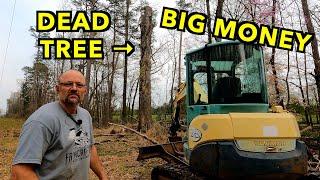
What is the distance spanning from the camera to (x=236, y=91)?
6570 mm

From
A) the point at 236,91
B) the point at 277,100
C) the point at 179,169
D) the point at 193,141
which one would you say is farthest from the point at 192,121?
the point at 277,100

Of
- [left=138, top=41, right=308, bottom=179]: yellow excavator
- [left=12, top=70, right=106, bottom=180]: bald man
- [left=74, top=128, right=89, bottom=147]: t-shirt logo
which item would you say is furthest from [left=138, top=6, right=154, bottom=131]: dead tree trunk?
[left=74, top=128, right=89, bottom=147]: t-shirt logo

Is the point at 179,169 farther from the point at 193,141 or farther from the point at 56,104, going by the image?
the point at 56,104

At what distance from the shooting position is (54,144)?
3.08 m

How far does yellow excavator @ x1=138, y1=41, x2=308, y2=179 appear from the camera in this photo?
605 cm

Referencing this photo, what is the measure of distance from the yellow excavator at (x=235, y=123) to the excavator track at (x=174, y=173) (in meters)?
0.02

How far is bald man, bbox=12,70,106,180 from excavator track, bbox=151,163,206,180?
147 inches

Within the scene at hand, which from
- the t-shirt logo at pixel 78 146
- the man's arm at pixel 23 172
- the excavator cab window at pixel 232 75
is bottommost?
the man's arm at pixel 23 172

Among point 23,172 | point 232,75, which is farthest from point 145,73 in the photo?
point 23,172

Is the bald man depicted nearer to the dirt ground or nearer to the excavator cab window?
the excavator cab window

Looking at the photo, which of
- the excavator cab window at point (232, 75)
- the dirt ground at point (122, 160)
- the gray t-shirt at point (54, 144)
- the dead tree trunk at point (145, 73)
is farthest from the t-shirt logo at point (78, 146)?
the dead tree trunk at point (145, 73)

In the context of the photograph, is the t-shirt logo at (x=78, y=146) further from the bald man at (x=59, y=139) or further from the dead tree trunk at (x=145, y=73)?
A: the dead tree trunk at (x=145, y=73)

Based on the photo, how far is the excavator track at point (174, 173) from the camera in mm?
7046

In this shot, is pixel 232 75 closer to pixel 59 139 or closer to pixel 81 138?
pixel 81 138
